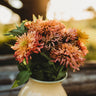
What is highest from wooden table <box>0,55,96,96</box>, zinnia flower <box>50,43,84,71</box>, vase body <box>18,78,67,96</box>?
zinnia flower <box>50,43,84,71</box>

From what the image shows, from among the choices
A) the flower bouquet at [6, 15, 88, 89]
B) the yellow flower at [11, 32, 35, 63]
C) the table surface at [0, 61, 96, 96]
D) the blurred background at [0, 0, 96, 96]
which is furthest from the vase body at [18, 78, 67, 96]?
the table surface at [0, 61, 96, 96]

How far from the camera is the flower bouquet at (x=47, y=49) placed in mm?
618

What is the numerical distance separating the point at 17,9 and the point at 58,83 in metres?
1.00

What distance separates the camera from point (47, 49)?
2.13 ft

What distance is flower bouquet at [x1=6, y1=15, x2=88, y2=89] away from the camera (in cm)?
62

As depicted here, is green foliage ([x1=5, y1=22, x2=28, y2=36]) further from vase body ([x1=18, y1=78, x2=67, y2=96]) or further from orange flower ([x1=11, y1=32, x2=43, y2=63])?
vase body ([x1=18, y1=78, x2=67, y2=96])

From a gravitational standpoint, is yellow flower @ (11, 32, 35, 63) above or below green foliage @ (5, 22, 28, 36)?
below

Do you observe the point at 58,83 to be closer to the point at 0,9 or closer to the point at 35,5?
the point at 35,5

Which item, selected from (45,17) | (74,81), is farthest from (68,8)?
(74,81)

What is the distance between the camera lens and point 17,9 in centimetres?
153

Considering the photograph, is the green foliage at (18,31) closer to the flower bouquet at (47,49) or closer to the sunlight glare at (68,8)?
the flower bouquet at (47,49)

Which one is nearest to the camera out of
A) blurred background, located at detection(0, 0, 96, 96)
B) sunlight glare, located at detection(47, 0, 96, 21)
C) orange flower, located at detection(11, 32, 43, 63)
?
orange flower, located at detection(11, 32, 43, 63)

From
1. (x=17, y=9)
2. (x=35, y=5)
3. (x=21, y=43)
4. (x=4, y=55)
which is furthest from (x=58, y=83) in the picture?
(x=4, y=55)

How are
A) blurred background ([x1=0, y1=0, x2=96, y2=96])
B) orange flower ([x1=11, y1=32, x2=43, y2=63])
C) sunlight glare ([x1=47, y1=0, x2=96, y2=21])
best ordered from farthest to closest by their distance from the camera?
sunlight glare ([x1=47, y1=0, x2=96, y2=21]) < blurred background ([x1=0, y1=0, x2=96, y2=96]) < orange flower ([x1=11, y1=32, x2=43, y2=63])
